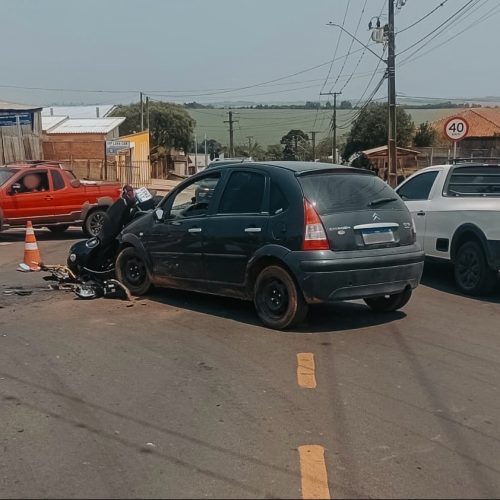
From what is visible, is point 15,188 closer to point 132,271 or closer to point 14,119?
point 132,271

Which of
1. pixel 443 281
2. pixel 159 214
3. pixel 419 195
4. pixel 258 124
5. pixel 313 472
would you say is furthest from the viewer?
pixel 258 124

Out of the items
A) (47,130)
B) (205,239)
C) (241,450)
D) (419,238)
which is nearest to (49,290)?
(205,239)

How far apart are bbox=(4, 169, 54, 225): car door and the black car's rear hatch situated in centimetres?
1124

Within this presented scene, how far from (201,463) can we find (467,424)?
74.6 inches

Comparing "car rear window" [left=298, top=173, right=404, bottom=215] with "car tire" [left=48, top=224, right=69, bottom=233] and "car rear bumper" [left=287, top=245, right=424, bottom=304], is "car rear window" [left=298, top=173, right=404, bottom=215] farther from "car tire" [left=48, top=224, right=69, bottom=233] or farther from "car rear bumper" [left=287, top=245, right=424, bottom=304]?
"car tire" [left=48, top=224, right=69, bottom=233]

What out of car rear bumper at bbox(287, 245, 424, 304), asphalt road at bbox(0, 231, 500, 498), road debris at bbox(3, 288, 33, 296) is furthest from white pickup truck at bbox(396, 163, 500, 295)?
road debris at bbox(3, 288, 33, 296)

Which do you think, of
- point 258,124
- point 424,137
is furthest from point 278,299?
point 258,124

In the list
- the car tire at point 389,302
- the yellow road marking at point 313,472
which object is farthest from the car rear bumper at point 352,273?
the yellow road marking at point 313,472

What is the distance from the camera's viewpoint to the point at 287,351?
659 centimetres

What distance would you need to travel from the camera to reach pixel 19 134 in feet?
115

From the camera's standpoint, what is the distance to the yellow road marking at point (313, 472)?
12.5 ft

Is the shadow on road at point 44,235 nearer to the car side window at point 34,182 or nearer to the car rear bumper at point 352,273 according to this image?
the car side window at point 34,182

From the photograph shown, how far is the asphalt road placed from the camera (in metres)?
4.02

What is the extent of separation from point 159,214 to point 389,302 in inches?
119
